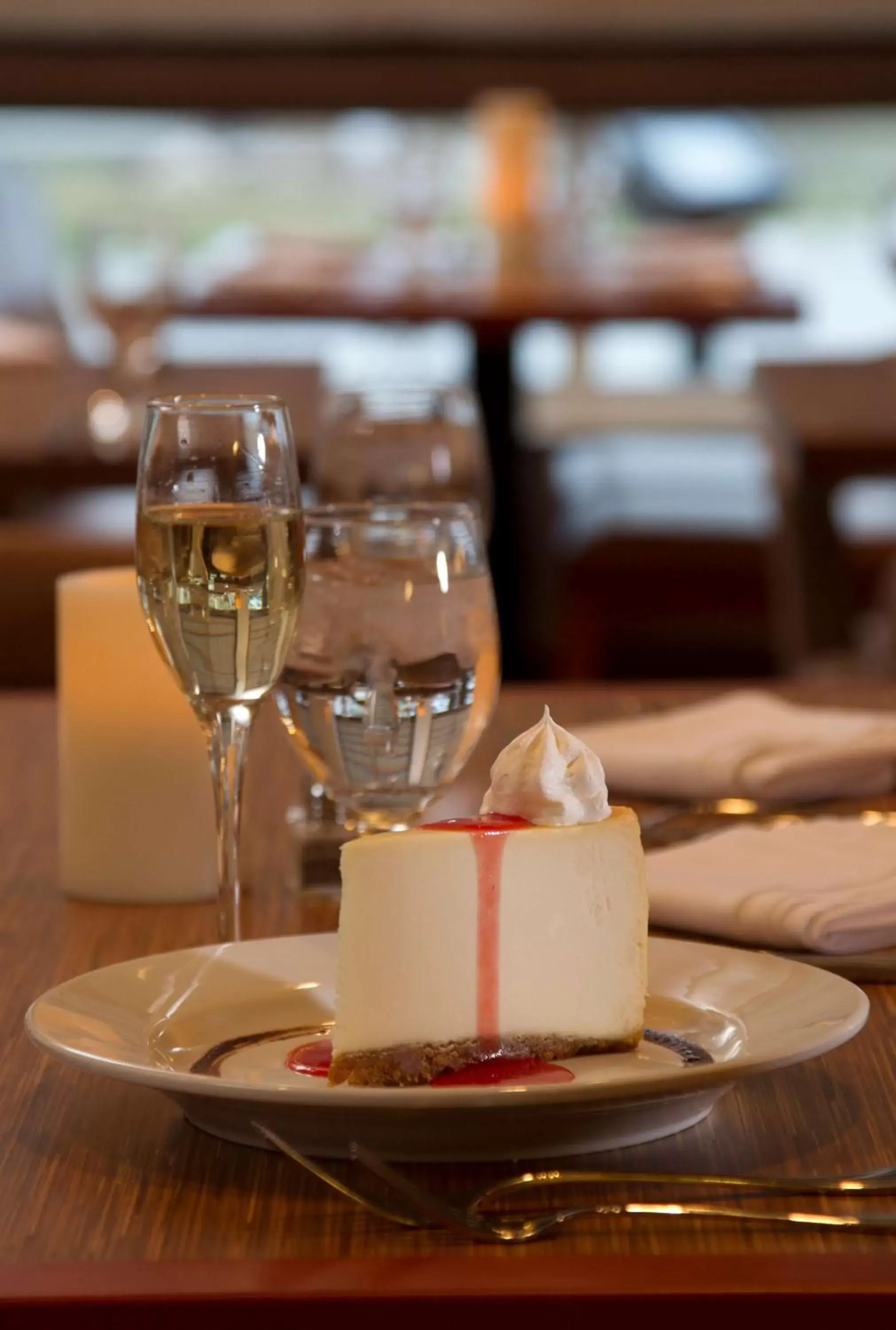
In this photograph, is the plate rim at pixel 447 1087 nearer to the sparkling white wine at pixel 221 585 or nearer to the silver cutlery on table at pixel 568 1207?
the silver cutlery on table at pixel 568 1207

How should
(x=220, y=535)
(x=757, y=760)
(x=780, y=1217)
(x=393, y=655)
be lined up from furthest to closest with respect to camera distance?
1. (x=757, y=760)
2. (x=393, y=655)
3. (x=220, y=535)
4. (x=780, y=1217)

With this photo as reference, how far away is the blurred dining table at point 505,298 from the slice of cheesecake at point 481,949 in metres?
2.85

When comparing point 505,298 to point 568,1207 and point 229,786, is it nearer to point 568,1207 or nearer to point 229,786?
point 229,786

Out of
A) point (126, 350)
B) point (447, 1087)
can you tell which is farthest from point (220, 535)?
point (126, 350)

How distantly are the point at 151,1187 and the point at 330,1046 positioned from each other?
0.29 feet

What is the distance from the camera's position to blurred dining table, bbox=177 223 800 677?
3396 millimetres

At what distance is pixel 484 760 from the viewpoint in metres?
1.04

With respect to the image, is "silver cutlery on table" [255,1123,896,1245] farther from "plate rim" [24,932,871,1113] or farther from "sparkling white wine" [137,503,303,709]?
"sparkling white wine" [137,503,303,709]

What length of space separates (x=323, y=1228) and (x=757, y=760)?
1.82 ft

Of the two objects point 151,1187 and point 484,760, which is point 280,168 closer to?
point 484,760

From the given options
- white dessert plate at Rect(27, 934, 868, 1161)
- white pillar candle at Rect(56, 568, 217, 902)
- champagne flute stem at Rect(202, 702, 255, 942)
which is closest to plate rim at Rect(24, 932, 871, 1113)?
white dessert plate at Rect(27, 934, 868, 1161)

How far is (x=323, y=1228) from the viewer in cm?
48

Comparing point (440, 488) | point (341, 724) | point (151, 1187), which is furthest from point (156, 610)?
point (440, 488)

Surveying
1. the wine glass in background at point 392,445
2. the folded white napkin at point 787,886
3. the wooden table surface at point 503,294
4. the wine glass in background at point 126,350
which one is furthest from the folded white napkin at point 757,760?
the wooden table surface at point 503,294
